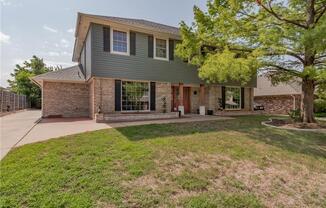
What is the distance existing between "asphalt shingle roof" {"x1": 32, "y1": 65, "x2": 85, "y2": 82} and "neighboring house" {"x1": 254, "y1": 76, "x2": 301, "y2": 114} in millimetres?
18073

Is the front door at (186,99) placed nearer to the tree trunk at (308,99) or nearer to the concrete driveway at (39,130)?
the concrete driveway at (39,130)

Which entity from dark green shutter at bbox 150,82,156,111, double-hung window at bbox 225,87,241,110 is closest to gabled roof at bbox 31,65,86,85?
dark green shutter at bbox 150,82,156,111

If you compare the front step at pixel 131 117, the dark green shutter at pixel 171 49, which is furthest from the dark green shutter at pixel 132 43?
the front step at pixel 131 117

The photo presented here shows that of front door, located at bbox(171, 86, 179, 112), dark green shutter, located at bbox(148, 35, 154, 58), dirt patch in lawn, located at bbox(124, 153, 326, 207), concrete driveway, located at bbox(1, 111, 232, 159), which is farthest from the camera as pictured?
front door, located at bbox(171, 86, 179, 112)

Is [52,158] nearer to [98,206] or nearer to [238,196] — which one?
[98,206]

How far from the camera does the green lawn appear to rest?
3.29 metres

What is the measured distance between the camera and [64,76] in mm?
14008

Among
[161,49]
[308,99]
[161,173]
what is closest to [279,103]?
[308,99]

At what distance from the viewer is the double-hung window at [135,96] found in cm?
1190

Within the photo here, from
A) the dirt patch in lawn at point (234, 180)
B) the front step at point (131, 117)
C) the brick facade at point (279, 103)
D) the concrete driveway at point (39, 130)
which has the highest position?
the brick facade at point (279, 103)

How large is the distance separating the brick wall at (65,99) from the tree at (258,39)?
330 inches

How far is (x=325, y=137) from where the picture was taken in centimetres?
784

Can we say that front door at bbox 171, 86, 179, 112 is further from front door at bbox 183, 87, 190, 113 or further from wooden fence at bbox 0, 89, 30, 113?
wooden fence at bbox 0, 89, 30, 113

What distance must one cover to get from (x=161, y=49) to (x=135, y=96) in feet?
11.8
